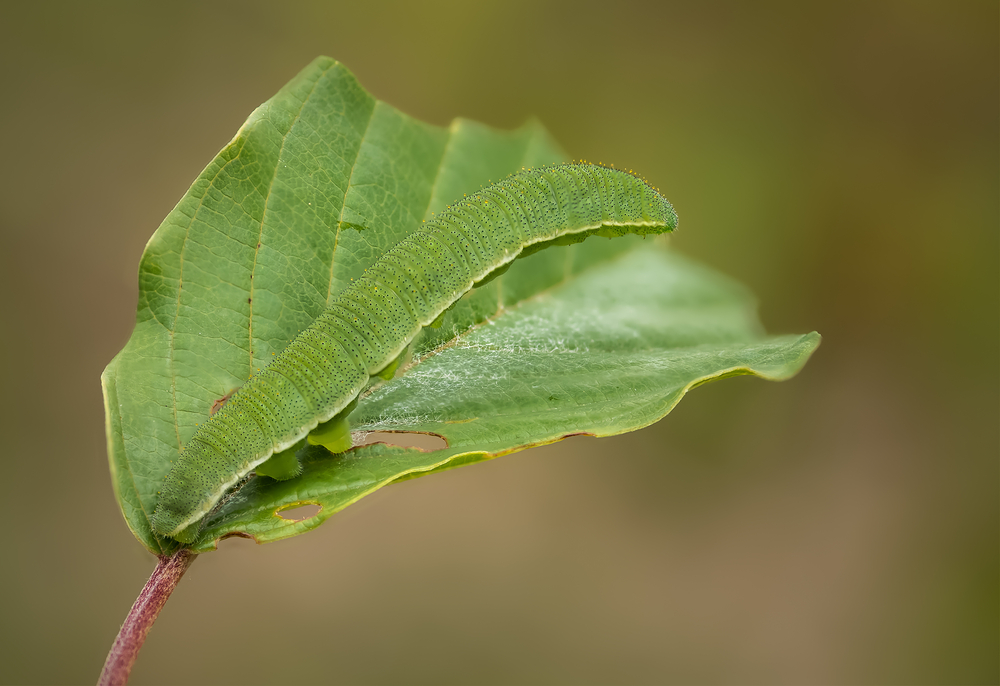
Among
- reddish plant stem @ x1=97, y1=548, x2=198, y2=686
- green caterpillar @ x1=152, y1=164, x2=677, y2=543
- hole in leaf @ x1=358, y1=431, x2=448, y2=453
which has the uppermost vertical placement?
green caterpillar @ x1=152, y1=164, x2=677, y2=543

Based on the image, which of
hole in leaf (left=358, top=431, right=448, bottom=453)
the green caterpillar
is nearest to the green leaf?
hole in leaf (left=358, top=431, right=448, bottom=453)

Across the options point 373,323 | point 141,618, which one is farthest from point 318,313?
point 141,618

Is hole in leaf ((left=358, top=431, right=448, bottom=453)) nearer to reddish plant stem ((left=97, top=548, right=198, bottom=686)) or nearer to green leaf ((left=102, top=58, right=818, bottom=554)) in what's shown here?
green leaf ((left=102, top=58, right=818, bottom=554))

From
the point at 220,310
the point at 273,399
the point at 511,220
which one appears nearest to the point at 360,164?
the point at 511,220

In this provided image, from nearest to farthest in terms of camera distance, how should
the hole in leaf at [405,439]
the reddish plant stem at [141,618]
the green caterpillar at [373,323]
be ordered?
the reddish plant stem at [141,618] < the green caterpillar at [373,323] < the hole in leaf at [405,439]

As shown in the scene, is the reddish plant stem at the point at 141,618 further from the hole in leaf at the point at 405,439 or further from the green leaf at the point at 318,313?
the hole in leaf at the point at 405,439

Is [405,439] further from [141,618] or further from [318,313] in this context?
[141,618]

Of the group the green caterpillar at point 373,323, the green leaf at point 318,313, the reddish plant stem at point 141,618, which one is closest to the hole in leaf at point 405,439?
the green leaf at point 318,313
